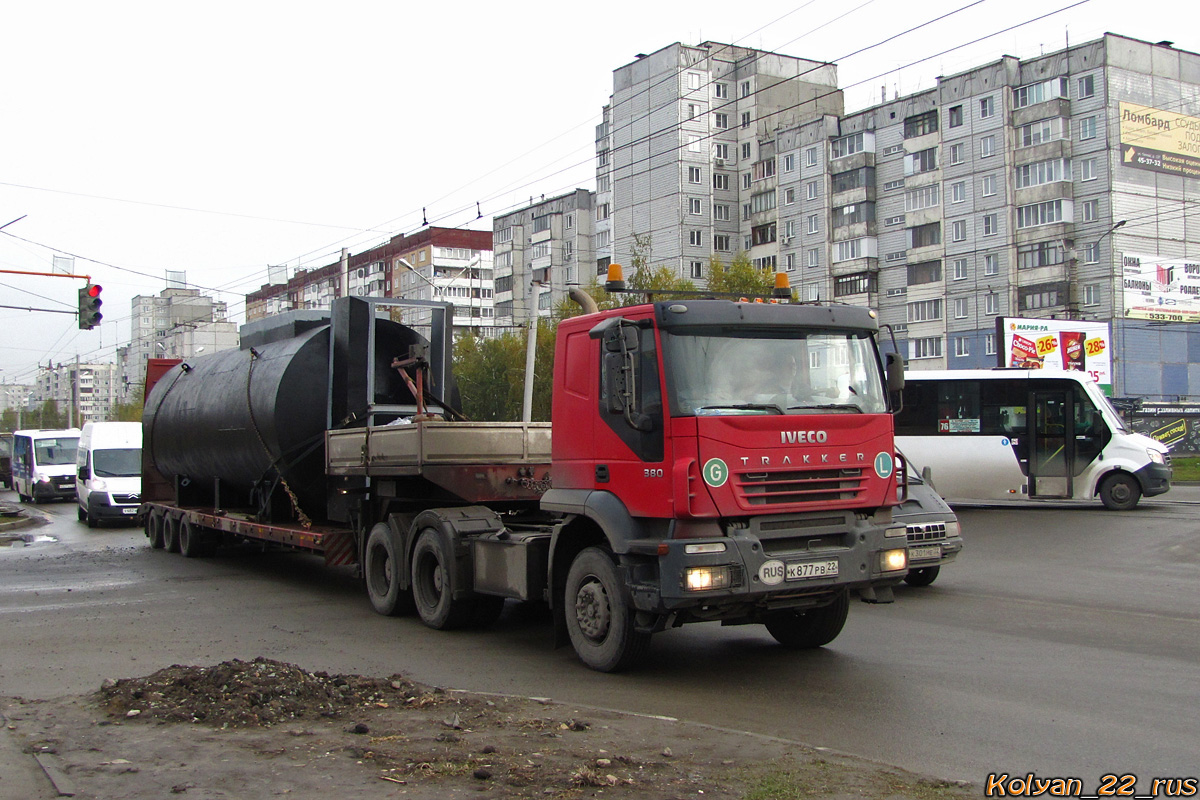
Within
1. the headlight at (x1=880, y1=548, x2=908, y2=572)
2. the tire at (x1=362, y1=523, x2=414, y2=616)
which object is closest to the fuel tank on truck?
the tire at (x1=362, y1=523, x2=414, y2=616)

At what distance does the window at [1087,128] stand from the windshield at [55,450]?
47625 mm

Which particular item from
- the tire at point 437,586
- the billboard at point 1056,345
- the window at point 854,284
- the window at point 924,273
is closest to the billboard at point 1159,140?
the window at point 924,273

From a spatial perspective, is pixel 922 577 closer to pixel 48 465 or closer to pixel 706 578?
pixel 706 578

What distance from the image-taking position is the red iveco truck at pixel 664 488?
7.34 m

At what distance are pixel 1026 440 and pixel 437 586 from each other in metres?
16.4

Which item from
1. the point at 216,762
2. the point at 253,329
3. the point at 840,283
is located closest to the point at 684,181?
the point at 840,283

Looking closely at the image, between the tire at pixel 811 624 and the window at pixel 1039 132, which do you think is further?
the window at pixel 1039 132

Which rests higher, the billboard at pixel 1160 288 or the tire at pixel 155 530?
the billboard at pixel 1160 288

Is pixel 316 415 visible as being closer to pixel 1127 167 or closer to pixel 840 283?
pixel 1127 167

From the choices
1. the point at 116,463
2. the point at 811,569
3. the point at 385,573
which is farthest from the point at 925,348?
the point at 811,569

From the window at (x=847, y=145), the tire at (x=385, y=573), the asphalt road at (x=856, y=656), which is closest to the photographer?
the asphalt road at (x=856, y=656)

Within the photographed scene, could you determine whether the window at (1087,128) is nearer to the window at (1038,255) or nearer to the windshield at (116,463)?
the window at (1038,255)

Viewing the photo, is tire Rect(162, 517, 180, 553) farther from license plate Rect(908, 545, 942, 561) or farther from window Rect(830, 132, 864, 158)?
window Rect(830, 132, 864, 158)

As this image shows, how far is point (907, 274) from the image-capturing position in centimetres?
6200
